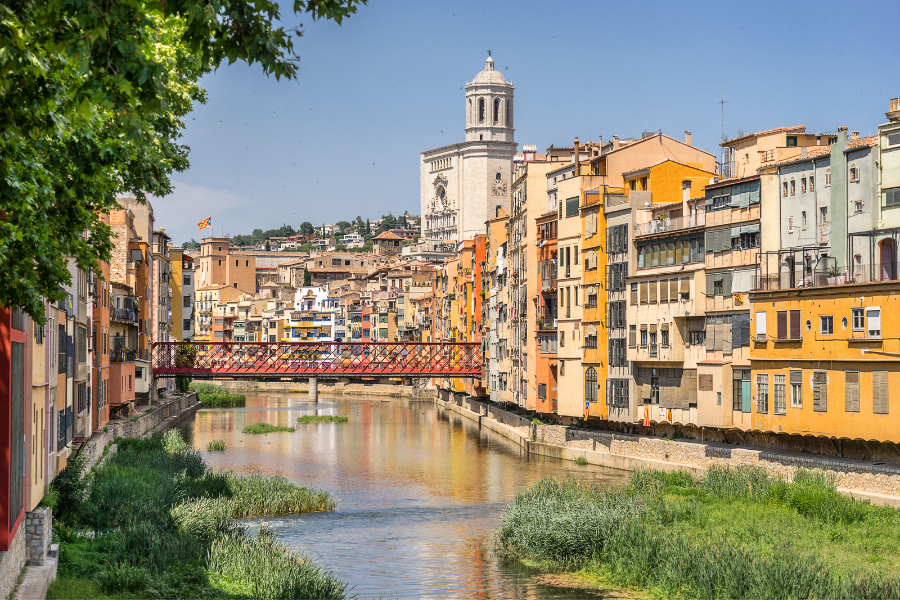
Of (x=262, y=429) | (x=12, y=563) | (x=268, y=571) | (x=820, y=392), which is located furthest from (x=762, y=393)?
(x=262, y=429)

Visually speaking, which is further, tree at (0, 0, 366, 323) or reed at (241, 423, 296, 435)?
reed at (241, 423, 296, 435)

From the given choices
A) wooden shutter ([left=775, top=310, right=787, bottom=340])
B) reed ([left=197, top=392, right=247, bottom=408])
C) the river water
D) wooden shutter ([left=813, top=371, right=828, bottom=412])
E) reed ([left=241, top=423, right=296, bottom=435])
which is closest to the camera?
the river water

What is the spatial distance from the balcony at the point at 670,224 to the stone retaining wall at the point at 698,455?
9053 mm

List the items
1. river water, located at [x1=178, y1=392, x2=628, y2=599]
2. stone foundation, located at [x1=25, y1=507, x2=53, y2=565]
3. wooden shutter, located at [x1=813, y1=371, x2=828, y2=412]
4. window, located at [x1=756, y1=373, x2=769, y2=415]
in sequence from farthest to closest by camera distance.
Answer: window, located at [x1=756, y1=373, x2=769, y2=415] → wooden shutter, located at [x1=813, y1=371, x2=828, y2=412] → river water, located at [x1=178, y1=392, x2=628, y2=599] → stone foundation, located at [x1=25, y1=507, x2=53, y2=565]

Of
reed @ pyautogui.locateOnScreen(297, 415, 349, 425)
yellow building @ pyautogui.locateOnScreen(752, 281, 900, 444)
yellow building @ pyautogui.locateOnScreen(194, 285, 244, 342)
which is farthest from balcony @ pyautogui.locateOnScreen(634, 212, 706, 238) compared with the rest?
yellow building @ pyautogui.locateOnScreen(194, 285, 244, 342)

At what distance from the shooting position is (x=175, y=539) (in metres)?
25.8

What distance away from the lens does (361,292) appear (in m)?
152

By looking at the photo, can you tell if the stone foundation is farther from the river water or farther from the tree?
the river water

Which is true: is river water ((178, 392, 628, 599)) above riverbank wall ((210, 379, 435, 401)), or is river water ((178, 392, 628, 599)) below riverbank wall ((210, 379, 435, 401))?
below

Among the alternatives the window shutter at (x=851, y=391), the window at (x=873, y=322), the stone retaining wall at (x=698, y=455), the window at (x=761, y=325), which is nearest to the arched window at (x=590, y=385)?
the stone retaining wall at (x=698, y=455)

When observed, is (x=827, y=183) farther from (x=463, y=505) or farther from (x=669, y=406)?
(x=463, y=505)

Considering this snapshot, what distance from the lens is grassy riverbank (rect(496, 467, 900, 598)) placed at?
74.5 ft

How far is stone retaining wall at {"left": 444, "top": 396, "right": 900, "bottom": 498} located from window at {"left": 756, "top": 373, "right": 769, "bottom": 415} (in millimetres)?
1531

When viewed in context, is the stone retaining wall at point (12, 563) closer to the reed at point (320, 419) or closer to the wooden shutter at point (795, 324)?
the wooden shutter at point (795, 324)
